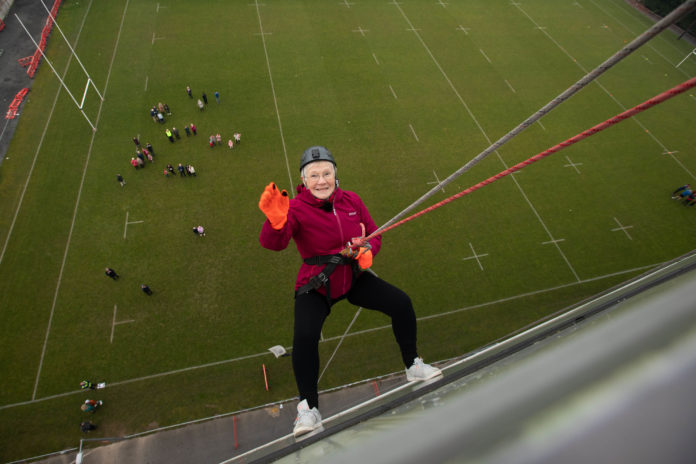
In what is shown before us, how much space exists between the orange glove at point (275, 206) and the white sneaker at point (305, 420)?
2.42 meters

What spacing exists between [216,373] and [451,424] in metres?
12.4

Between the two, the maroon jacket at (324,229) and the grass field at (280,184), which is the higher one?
the maroon jacket at (324,229)

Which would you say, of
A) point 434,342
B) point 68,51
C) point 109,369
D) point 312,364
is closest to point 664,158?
point 434,342

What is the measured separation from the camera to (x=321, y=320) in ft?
16.6

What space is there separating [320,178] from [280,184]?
12201 mm

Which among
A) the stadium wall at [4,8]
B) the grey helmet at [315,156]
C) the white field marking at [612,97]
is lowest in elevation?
the stadium wall at [4,8]

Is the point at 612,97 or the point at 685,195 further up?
the point at 612,97

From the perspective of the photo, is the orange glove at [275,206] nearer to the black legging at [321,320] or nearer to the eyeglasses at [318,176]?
the eyeglasses at [318,176]

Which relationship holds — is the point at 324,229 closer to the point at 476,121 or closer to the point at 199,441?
the point at 199,441

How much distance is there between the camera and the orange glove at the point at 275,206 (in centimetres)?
412

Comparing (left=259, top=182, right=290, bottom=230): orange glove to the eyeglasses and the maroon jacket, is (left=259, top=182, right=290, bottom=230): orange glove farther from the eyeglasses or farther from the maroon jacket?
the eyeglasses

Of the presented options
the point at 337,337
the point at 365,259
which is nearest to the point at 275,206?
the point at 365,259

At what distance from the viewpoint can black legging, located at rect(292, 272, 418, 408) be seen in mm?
4859

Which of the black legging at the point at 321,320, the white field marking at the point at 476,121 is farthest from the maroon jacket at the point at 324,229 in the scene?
the white field marking at the point at 476,121
